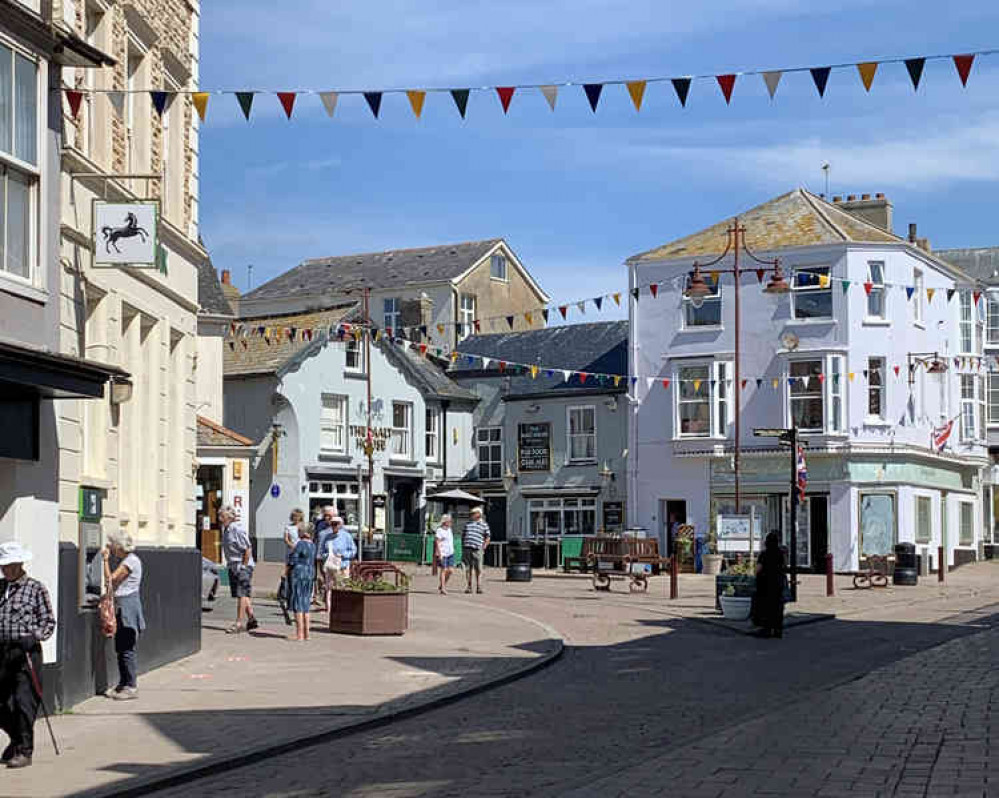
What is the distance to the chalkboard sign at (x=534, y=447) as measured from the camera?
175ft

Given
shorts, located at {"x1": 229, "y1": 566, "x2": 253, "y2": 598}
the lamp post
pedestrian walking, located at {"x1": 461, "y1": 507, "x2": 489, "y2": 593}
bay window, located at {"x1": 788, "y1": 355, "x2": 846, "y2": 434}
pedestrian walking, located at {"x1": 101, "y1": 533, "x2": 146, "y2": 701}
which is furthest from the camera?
bay window, located at {"x1": 788, "y1": 355, "x2": 846, "y2": 434}

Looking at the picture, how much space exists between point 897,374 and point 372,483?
685 inches

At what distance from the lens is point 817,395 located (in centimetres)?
4703

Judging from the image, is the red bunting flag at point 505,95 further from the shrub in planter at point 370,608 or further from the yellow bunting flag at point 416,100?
the shrub in planter at point 370,608

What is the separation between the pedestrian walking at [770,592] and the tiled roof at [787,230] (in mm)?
25083

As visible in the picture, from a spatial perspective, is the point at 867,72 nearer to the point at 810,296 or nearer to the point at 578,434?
the point at 810,296

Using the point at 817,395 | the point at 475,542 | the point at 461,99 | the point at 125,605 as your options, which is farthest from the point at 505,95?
the point at 817,395

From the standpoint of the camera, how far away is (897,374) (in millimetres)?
47250

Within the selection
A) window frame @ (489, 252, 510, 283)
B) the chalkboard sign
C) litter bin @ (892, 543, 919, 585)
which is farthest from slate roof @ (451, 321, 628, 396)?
litter bin @ (892, 543, 919, 585)

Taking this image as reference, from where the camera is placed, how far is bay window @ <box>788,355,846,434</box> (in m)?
46.7

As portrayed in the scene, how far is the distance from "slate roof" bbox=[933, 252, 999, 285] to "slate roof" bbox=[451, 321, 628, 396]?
565 inches

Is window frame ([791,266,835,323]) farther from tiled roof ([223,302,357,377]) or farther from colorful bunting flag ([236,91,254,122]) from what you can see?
colorful bunting flag ([236,91,254,122])

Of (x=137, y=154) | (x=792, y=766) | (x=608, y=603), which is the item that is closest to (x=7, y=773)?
(x=792, y=766)

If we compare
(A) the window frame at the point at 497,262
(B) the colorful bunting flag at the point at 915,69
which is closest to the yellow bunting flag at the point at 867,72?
(B) the colorful bunting flag at the point at 915,69
